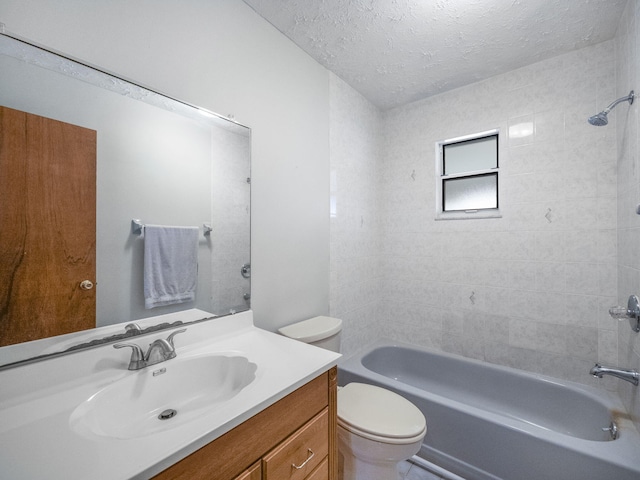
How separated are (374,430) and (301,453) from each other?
47 cm

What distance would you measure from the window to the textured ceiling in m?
0.49

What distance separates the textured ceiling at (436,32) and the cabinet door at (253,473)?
1947mm

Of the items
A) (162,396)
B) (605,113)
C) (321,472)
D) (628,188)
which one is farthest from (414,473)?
(605,113)

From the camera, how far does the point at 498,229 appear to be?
6.64 ft

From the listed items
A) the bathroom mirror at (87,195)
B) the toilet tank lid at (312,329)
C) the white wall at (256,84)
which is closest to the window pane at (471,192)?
the white wall at (256,84)

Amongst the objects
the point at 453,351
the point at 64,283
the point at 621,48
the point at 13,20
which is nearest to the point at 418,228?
the point at 453,351

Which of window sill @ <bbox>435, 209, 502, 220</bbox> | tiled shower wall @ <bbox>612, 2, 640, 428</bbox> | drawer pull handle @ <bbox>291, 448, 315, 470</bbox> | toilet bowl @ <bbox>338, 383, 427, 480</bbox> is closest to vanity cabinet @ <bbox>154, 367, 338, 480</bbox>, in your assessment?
drawer pull handle @ <bbox>291, 448, 315, 470</bbox>

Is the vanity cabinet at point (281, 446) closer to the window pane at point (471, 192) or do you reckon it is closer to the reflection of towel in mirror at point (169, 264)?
the reflection of towel in mirror at point (169, 264)

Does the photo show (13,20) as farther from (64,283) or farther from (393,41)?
(393,41)

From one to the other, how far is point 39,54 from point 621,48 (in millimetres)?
2710

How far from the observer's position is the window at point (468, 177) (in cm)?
214

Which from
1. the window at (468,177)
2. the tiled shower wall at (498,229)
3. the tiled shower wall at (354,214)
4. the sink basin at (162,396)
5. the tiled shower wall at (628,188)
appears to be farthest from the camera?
the window at (468,177)

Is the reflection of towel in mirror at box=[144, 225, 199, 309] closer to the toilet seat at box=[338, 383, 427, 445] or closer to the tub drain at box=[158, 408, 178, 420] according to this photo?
the tub drain at box=[158, 408, 178, 420]

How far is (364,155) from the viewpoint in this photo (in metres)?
2.36
